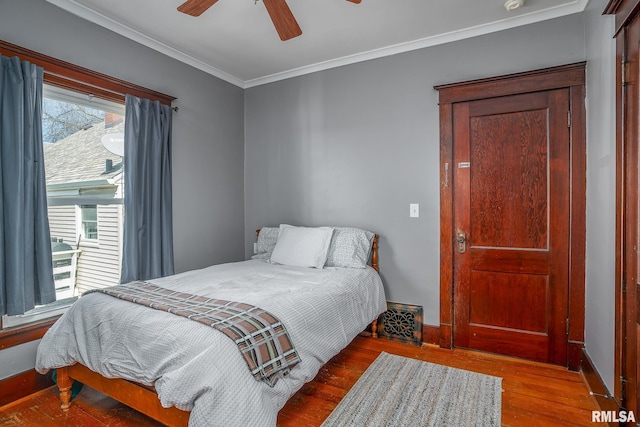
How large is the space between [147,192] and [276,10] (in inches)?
69.9

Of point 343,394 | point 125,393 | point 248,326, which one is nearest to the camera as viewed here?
point 248,326

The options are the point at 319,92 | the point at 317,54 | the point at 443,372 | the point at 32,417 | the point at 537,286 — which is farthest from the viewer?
the point at 319,92

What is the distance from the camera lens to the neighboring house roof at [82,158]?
7.64ft

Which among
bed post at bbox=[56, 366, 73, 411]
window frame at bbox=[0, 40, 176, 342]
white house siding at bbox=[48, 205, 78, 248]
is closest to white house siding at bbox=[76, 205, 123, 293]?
white house siding at bbox=[48, 205, 78, 248]

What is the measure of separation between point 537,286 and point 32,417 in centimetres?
339

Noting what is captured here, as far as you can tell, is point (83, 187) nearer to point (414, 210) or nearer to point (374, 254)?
point (374, 254)

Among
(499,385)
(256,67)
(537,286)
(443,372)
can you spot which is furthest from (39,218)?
(537,286)

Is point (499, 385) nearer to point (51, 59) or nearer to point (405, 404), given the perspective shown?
point (405, 404)

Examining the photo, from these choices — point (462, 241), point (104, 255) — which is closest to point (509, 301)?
point (462, 241)

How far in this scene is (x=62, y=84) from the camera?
229 cm

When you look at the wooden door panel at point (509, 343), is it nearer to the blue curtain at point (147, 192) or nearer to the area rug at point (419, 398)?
the area rug at point (419, 398)

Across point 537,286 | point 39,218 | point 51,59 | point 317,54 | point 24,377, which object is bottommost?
point 24,377

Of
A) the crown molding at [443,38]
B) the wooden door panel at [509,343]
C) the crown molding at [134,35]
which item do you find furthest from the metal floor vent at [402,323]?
the crown molding at [134,35]

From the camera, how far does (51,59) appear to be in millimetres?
2178
